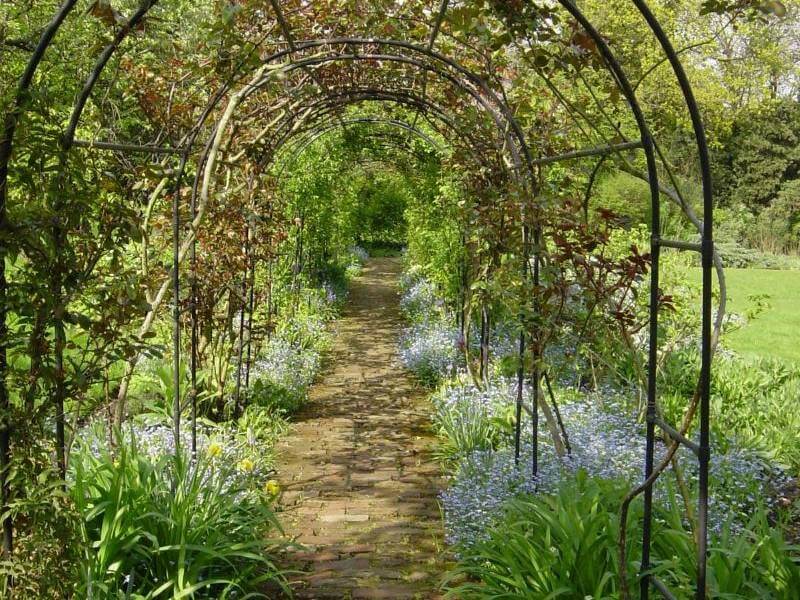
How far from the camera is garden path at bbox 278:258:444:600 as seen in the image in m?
3.56

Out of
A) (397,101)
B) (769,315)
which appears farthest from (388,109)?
(769,315)

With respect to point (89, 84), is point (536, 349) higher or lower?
lower

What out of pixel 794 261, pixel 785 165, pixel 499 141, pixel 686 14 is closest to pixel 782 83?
pixel 785 165

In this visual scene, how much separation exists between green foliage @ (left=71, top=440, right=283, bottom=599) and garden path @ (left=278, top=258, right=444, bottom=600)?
1.18 feet

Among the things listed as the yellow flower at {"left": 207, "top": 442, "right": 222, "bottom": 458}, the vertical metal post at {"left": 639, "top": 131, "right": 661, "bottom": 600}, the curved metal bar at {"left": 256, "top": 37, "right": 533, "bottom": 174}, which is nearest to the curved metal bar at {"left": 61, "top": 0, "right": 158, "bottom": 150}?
the curved metal bar at {"left": 256, "top": 37, "right": 533, "bottom": 174}

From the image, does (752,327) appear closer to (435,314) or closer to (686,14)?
(435,314)

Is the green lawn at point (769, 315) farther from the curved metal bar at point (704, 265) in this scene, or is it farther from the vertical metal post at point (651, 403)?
the curved metal bar at point (704, 265)

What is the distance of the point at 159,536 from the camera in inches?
119

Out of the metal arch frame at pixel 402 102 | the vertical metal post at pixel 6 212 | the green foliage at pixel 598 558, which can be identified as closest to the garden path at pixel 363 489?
the green foliage at pixel 598 558

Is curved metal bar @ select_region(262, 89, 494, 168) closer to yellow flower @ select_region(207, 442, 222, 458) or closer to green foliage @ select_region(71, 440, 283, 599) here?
yellow flower @ select_region(207, 442, 222, 458)

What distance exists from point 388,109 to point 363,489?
398cm

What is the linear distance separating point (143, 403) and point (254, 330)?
999 mm

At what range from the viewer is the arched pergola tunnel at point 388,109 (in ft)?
7.55

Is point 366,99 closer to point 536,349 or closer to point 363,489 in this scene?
point 536,349
